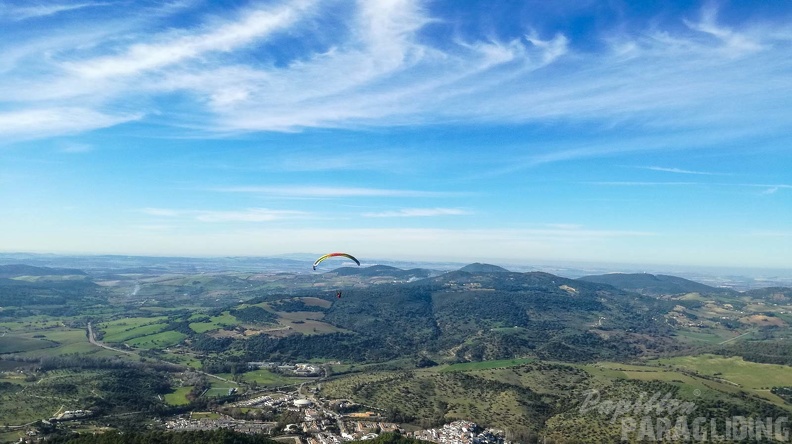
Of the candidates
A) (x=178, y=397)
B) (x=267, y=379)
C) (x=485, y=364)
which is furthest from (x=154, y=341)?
(x=485, y=364)

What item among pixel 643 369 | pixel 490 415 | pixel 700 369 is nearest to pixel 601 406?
pixel 490 415

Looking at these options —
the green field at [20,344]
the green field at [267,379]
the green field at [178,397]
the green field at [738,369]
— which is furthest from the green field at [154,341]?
the green field at [738,369]

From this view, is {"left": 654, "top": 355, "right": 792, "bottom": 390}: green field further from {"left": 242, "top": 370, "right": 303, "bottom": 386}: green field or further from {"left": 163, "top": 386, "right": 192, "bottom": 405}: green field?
{"left": 163, "top": 386, "right": 192, "bottom": 405}: green field

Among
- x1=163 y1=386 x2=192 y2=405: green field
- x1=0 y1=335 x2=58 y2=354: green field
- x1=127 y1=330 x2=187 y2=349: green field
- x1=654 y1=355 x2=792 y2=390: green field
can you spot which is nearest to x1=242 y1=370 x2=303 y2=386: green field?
x1=163 y1=386 x2=192 y2=405: green field

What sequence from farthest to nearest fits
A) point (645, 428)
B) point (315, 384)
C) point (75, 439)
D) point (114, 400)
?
point (315, 384) < point (114, 400) < point (645, 428) < point (75, 439)

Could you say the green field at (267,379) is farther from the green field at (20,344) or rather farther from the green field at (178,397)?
the green field at (20,344)

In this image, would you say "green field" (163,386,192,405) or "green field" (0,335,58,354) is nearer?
"green field" (163,386,192,405)

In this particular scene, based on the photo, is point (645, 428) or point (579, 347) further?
point (579, 347)

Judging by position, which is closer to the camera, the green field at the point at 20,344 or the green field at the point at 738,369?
the green field at the point at 738,369

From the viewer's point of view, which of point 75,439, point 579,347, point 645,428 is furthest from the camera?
point 579,347

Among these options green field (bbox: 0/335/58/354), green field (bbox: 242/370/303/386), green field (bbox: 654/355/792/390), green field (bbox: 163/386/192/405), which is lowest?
green field (bbox: 242/370/303/386)

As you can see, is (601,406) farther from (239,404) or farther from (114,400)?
(114,400)
